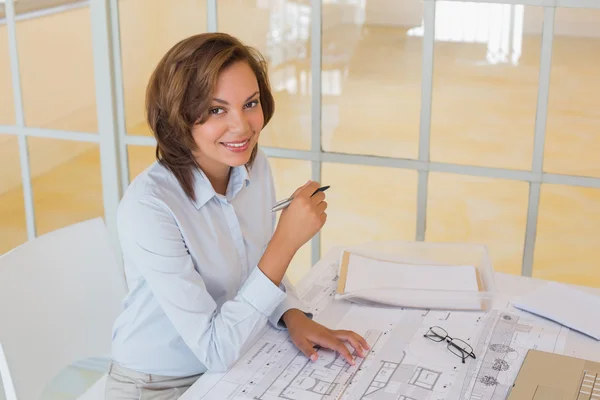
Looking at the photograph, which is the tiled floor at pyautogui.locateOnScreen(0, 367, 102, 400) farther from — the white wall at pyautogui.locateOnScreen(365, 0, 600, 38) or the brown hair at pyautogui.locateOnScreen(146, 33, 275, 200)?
the white wall at pyautogui.locateOnScreen(365, 0, 600, 38)

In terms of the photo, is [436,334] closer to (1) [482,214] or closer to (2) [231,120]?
(2) [231,120]

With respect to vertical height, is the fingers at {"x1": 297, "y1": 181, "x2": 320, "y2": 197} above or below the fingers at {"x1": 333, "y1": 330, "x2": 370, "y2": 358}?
above

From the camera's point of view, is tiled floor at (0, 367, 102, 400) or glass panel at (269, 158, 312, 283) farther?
tiled floor at (0, 367, 102, 400)

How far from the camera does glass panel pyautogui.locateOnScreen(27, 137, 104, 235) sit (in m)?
2.46

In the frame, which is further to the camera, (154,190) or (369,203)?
(369,203)

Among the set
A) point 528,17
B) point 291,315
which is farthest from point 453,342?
point 528,17

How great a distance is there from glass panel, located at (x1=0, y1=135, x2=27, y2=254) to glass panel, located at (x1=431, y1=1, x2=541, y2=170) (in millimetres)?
1342

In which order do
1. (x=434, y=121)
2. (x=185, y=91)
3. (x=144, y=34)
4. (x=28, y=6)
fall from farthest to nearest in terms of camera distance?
(x=28, y=6) < (x=144, y=34) < (x=434, y=121) < (x=185, y=91)

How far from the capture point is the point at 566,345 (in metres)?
1.40


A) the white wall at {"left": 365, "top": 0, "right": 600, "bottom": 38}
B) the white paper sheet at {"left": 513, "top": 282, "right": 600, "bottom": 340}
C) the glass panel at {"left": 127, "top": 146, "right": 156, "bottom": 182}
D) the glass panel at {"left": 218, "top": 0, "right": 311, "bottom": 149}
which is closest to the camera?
the white paper sheet at {"left": 513, "top": 282, "right": 600, "bottom": 340}

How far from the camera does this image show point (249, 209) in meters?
1.63

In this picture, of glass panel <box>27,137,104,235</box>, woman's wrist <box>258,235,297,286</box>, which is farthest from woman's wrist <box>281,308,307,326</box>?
glass panel <box>27,137,104,235</box>

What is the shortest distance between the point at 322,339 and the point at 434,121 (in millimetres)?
864

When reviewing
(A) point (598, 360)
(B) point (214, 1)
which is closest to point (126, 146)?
(B) point (214, 1)
